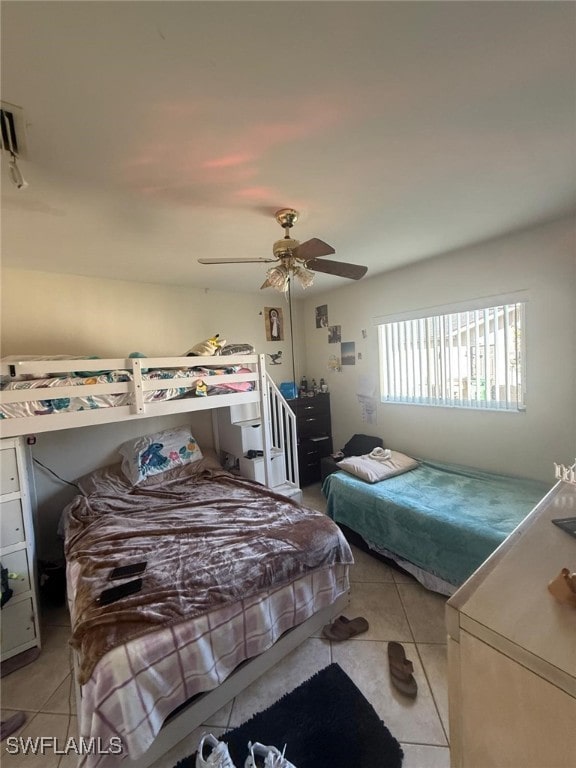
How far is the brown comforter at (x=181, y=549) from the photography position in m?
1.30

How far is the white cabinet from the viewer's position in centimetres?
171

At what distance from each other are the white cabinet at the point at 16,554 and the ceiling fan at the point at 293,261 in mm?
1596

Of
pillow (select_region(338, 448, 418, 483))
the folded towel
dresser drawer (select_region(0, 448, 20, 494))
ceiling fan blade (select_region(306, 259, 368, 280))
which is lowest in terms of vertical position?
pillow (select_region(338, 448, 418, 483))

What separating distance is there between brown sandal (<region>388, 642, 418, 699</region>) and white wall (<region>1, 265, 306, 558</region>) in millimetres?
2422

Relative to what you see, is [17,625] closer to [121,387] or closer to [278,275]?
[121,387]

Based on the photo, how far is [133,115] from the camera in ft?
3.52

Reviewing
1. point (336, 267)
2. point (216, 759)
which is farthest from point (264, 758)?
point (336, 267)

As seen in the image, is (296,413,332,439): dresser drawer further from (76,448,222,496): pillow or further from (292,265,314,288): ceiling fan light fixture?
(292,265,314,288): ceiling fan light fixture

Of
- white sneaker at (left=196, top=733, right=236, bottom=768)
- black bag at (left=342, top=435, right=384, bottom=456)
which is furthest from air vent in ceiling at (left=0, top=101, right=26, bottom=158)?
black bag at (left=342, top=435, right=384, bottom=456)

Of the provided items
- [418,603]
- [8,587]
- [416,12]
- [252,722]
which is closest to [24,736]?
[8,587]

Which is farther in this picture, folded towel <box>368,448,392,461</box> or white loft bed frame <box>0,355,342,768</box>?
folded towel <box>368,448,392,461</box>

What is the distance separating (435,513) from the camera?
210 centimetres

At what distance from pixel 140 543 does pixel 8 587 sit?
2.31 ft

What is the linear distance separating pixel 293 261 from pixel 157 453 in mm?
2116
